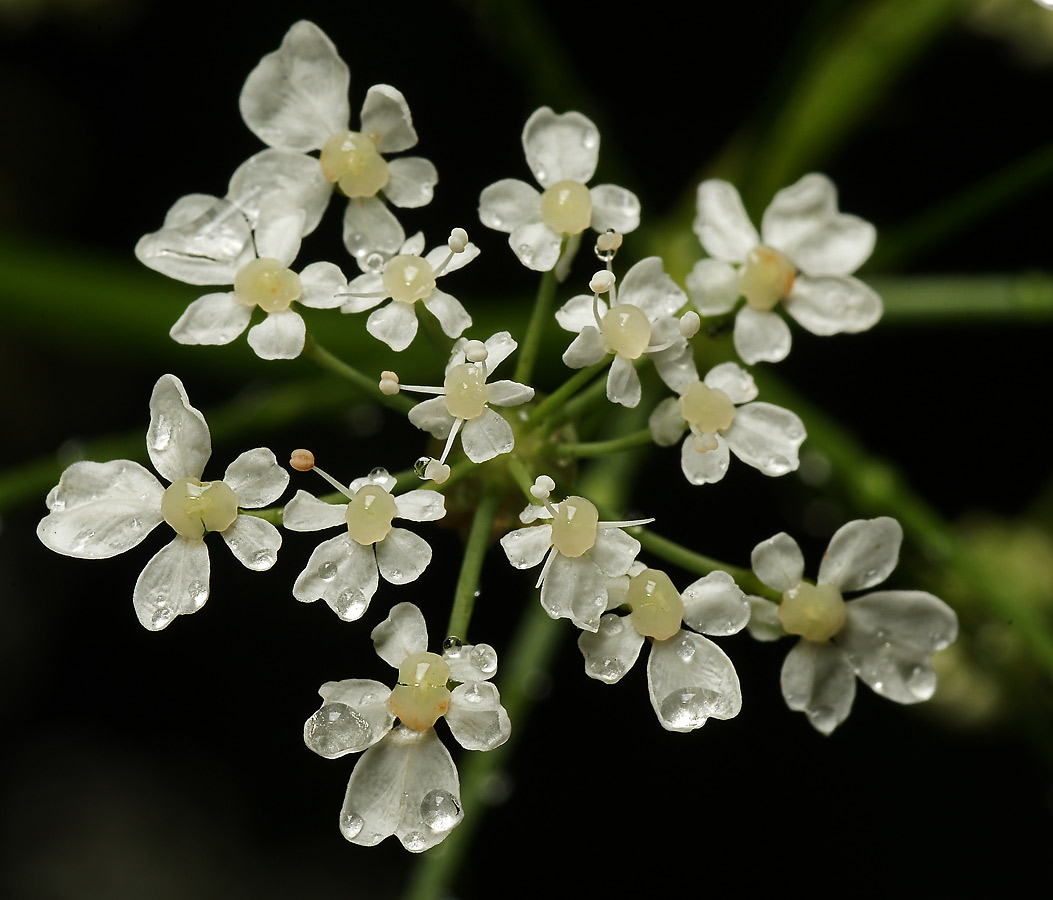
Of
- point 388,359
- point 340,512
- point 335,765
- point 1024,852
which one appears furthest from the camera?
point 335,765

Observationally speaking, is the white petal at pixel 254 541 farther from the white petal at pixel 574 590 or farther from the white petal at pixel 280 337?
the white petal at pixel 574 590

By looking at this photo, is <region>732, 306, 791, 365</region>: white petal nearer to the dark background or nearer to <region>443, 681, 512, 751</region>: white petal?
<region>443, 681, 512, 751</region>: white petal

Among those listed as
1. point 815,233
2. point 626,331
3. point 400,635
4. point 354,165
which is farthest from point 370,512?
point 815,233

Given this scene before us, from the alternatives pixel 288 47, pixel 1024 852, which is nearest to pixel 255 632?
pixel 288 47

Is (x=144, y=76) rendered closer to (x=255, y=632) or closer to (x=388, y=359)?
(x=388, y=359)

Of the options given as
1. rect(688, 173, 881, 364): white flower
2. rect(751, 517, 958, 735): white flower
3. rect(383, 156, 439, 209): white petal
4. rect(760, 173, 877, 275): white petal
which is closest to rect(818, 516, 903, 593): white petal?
rect(751, 517, 958, 735): white flower

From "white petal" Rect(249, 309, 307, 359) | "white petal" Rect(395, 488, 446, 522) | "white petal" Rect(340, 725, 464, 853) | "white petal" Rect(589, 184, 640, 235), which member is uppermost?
"white petal" Rect(589, 184, 640, 235)
